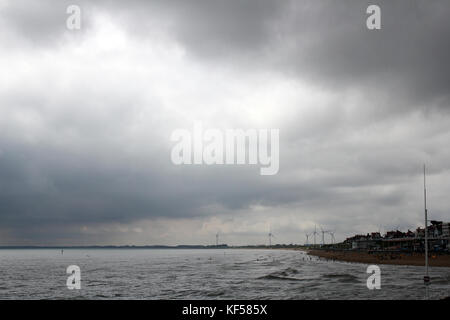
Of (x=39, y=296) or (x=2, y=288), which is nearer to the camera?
(x=39, y=296)

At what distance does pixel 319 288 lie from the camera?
71188mm
